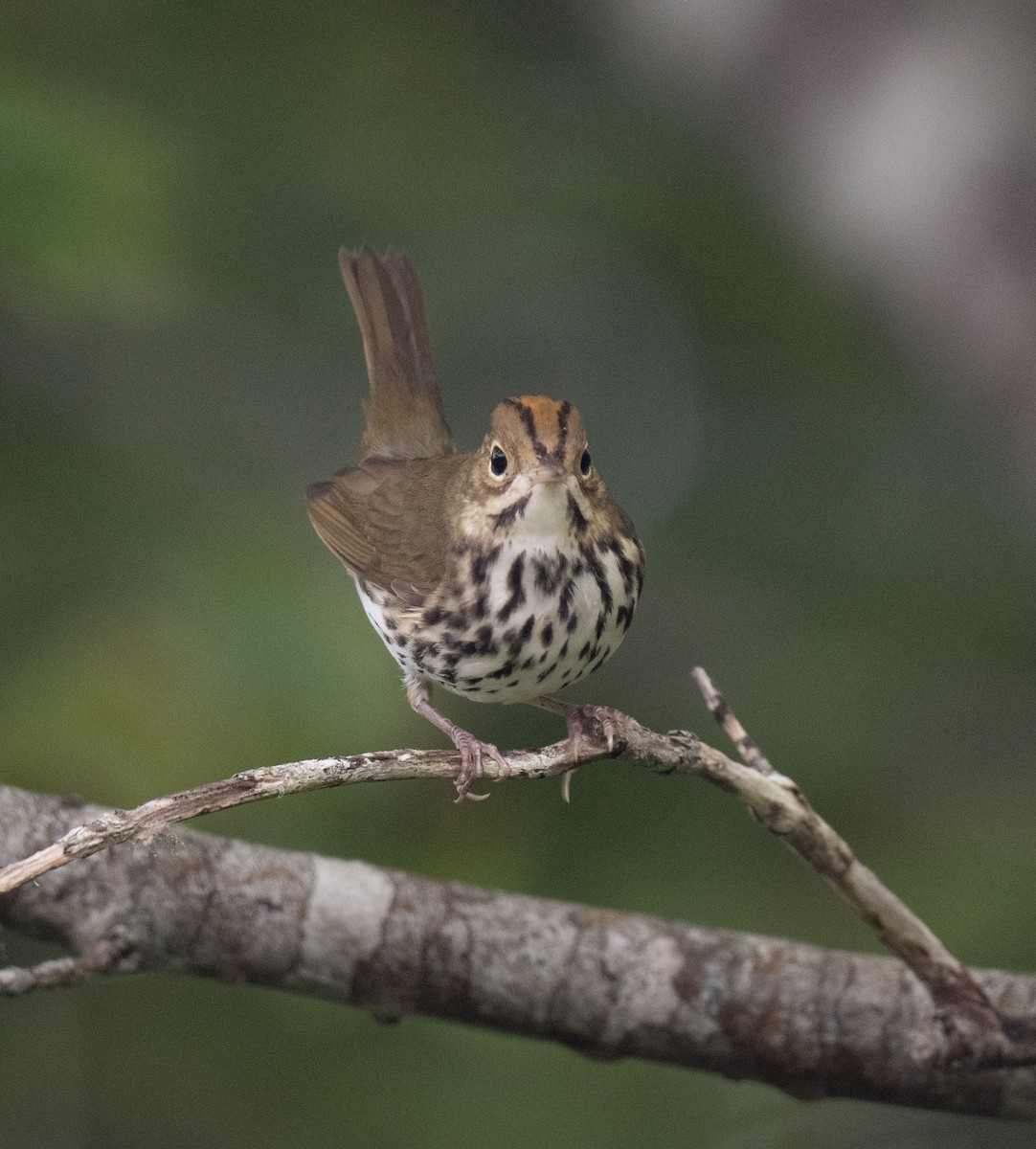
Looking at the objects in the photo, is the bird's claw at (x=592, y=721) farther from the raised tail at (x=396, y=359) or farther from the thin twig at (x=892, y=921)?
the raised tail at (x=396, y=359)

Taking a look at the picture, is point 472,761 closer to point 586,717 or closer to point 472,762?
point 472,762

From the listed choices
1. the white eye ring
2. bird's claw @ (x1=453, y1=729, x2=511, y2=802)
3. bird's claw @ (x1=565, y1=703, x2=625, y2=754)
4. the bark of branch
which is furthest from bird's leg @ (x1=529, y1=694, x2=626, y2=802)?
the white eye ring

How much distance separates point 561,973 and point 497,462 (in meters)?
0.94

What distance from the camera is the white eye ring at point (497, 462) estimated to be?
274 centimetres

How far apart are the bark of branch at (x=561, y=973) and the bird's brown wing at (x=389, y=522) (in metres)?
0.58

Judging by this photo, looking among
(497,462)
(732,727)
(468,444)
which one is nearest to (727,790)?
(732,727)

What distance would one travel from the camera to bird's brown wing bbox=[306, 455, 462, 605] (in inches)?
117

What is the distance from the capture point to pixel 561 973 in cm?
279

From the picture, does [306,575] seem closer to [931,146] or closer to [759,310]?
[931,146]

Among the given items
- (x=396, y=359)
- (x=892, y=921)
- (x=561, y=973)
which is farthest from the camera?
(x=396, y=359)

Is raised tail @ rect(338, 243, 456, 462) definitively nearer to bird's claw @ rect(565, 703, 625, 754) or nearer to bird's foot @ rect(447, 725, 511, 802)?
bird's claw @ rect(565, 703, 625, 754)

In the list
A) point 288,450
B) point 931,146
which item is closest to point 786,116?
point 931,146

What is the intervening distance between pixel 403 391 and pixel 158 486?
67cm

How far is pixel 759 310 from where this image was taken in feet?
15.8
